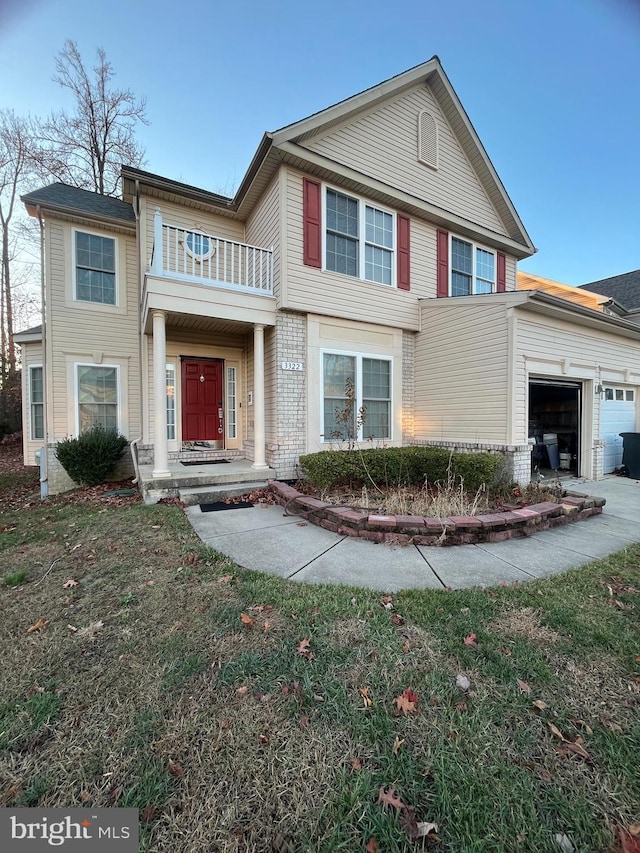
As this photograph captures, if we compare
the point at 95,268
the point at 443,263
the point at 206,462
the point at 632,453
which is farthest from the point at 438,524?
the point at 95,268

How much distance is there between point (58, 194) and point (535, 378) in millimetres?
11925

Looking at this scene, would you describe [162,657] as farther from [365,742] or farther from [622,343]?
[622,343]

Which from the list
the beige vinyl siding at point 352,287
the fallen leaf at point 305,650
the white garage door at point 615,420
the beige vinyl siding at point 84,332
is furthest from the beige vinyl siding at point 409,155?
the fallen leaf at point 305,650

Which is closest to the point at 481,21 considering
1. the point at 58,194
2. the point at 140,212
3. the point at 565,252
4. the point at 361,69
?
the point at 361,69

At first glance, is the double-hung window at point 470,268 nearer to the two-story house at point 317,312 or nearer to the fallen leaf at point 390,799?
the two-story house at point 317,312

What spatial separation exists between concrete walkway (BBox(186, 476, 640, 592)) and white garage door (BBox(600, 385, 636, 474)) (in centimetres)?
436

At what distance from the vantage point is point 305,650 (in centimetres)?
234

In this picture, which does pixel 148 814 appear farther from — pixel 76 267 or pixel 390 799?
pixel 76 267

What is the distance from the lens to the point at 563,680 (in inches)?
83.1

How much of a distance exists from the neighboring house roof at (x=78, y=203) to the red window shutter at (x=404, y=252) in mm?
6512

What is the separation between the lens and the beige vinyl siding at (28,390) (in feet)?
35.1

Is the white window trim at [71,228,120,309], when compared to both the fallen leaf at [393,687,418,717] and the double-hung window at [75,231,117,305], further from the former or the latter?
the fallen leaf at [393,687,418,717]

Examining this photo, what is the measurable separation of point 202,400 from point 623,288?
1914 centimetres

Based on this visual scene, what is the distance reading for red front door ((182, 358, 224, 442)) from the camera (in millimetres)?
8688
